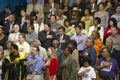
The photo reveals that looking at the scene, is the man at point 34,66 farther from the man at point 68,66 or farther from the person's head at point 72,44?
the person's head at point 72,44

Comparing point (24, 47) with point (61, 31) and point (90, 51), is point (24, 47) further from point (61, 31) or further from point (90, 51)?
point (90, 51)

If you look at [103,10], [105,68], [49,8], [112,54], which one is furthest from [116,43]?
[49,8]

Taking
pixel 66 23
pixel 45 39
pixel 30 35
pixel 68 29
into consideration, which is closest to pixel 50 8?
pixel 66 23

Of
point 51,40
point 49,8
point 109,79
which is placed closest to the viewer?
point 109,79

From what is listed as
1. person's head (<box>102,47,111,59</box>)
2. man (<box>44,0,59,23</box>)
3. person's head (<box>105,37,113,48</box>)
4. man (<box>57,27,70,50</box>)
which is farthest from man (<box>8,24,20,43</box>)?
person's head (<box>102,47,111,59</box>)

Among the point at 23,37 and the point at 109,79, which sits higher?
the point at 23,37

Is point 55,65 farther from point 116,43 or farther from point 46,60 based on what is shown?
point 116,43

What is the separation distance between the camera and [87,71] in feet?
40.6

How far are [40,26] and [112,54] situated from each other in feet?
10.8

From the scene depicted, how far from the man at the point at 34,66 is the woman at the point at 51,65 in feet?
0.66

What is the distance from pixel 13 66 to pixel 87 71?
1.90 meters

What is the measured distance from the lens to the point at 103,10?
16000mm

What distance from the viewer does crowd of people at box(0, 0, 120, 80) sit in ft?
41.3

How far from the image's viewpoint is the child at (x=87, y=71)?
40.6ft
